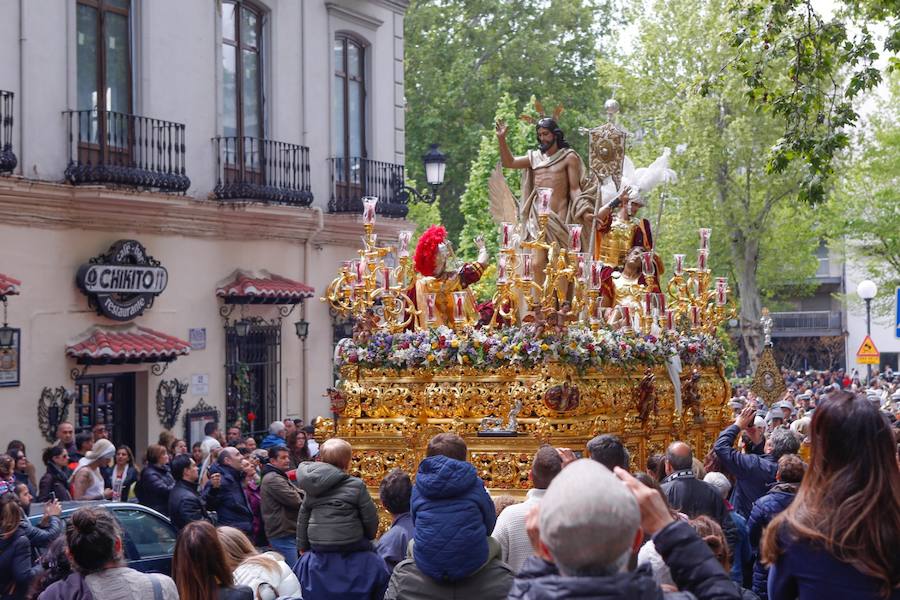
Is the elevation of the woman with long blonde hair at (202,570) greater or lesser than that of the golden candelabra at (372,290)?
lesser

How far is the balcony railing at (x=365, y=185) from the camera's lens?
2247 centimetres

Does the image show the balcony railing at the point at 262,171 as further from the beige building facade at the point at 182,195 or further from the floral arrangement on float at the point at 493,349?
the floral arrangement on float at the point at 493,349

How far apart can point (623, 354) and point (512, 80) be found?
89.8 ft

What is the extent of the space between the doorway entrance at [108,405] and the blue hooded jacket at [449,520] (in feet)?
39.1

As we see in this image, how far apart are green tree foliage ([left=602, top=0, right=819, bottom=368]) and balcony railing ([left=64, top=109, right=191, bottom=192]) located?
58.3 ft

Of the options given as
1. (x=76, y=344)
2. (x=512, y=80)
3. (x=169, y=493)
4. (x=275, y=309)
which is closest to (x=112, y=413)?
(x=76, y=344)

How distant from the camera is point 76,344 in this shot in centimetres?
1688

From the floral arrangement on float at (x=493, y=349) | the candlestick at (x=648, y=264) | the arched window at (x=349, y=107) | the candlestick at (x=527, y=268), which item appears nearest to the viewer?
the candlestick at (x=527, y=268)

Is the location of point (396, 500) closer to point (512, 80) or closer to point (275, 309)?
point (275, 309)

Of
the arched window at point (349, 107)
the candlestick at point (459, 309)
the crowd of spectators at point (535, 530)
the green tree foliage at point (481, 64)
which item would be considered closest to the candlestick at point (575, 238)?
the candlestick at point (459, 309)

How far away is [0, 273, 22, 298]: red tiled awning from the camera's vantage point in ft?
49.5

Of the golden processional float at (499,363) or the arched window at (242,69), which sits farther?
the arched window at (242,69)

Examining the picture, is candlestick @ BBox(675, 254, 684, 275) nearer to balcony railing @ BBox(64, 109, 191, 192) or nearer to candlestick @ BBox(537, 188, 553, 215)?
candlestick @ BBox(537, 188, 553, 215)

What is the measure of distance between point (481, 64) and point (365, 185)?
1689 cm
